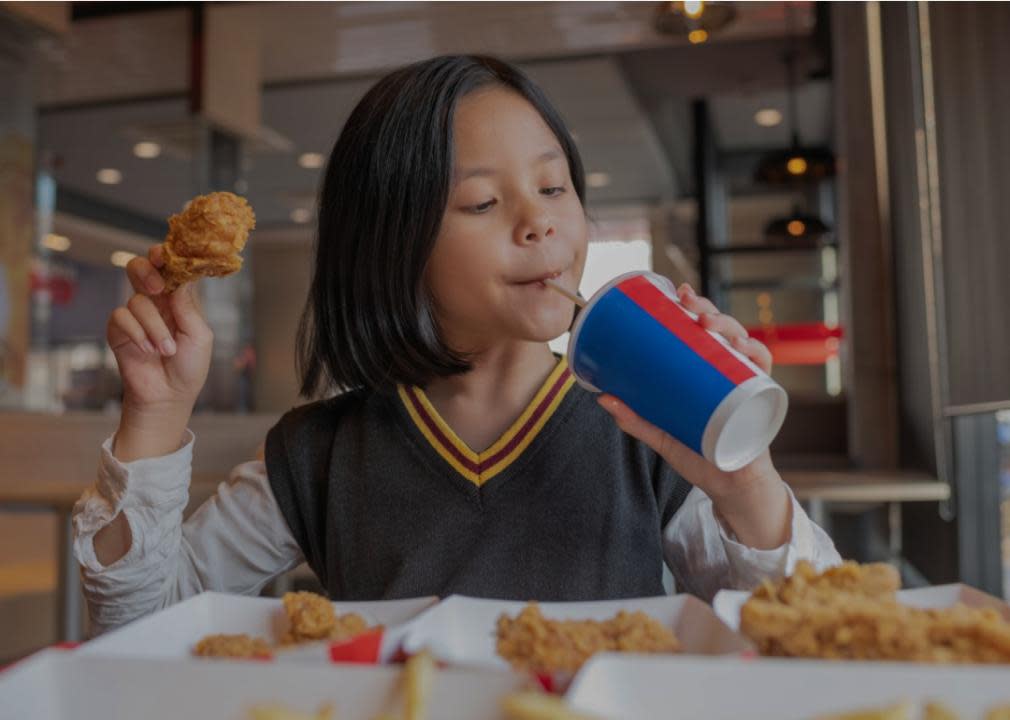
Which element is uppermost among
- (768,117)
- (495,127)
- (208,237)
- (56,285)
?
(768,117)

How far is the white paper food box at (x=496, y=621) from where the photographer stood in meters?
0.54

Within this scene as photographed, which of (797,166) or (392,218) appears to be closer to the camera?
(392,218)

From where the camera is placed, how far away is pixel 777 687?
0.38 metres

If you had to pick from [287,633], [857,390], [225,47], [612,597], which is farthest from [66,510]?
[225,47]

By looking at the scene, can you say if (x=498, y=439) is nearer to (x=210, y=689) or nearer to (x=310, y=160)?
(x=210, y=689)

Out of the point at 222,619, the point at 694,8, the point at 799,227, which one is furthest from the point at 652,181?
the point at 222,619

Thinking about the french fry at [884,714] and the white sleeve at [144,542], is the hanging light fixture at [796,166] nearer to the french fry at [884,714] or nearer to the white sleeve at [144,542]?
the white sleeve at [144,542]

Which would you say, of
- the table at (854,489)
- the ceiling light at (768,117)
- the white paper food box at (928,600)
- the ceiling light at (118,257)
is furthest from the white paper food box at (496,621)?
the ceiling light at (118,257)

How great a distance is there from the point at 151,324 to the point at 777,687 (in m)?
0.65

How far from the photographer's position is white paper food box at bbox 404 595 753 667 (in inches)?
21.1

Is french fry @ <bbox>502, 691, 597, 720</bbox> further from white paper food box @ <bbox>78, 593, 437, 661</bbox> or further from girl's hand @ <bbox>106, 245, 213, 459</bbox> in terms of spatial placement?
girl's hand @ <bbox>106, 245, 213, 459</bbox>

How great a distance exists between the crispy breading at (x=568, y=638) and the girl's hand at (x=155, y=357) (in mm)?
449

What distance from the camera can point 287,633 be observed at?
60 centimetres

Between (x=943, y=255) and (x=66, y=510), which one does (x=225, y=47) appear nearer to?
(x=66, y=510)
